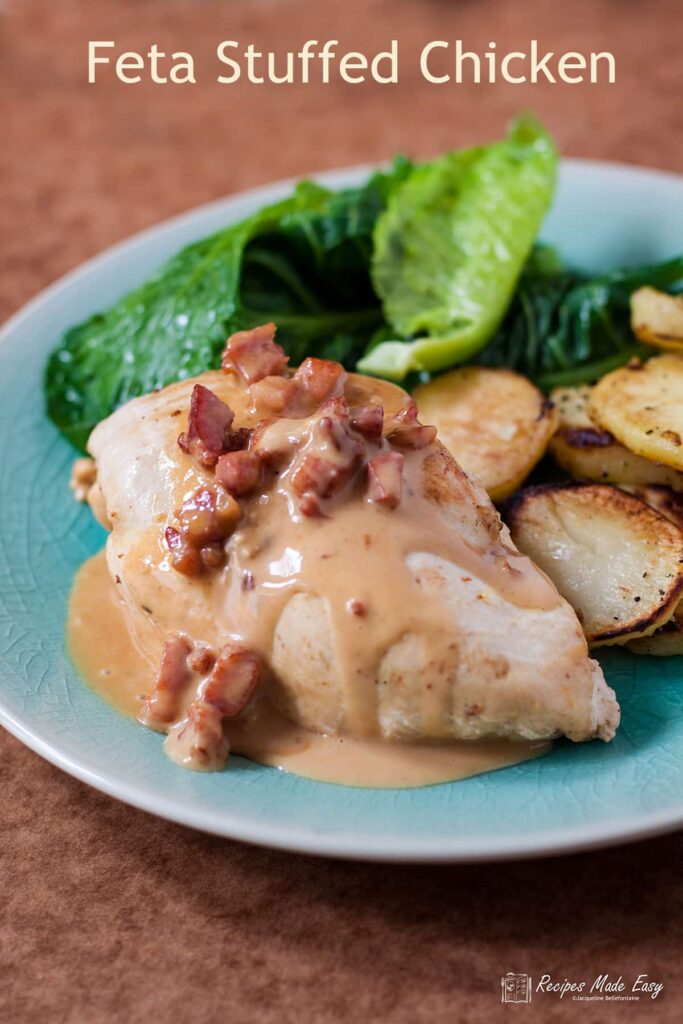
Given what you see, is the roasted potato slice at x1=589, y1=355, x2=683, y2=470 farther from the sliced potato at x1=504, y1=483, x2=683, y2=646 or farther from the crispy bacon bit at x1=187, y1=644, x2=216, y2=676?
the crispy bacon bit at x1=187, y1=644, x2=216, y2=676

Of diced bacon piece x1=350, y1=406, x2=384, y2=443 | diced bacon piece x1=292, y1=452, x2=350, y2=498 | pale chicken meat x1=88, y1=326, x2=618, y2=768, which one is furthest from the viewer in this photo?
diced bacon piece x1=350, y1=406, x2=384, y2=443

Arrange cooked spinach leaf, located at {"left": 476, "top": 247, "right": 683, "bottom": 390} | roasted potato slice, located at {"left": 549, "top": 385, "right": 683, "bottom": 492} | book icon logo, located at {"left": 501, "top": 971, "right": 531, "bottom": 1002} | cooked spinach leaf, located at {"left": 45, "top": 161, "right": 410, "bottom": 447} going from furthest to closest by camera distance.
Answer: cooked spinach leaf, located at {"left": 476, "top": 247, "right": 683, "bottom": 390} < cooked spinach leaf, located at {"left": 45, "top": 161, "right": 410, "bottom": 447} < roasted potato slice, located at {"left": 549, "top": 385, "right": 683, "bottom": 492} < book icon logo, located at {"left": 501, "top": 971, "right": 531, "bottom": 1002}

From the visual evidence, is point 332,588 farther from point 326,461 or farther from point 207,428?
point 207,428

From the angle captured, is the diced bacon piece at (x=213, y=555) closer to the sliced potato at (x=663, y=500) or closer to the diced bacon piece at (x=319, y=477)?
the diced bacon piece at (x=319, y=477)

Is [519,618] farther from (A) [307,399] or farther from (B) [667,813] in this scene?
(A) [307,399]

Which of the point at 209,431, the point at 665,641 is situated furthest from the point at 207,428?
the point at 665,641

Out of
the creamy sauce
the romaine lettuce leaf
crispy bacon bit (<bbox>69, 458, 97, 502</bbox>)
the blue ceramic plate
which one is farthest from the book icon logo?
the romaine lettuce leaf

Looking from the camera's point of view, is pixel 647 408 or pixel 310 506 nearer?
pixel 310 506
